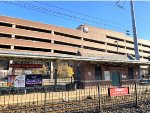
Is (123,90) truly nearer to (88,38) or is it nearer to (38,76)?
(38,76)

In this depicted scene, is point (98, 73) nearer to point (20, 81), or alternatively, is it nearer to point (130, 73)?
point (130, 73)

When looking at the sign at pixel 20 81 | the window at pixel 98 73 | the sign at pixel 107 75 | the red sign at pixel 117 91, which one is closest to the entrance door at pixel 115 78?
the sign at pixel 107 75

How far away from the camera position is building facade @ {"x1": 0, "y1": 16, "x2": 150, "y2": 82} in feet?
216

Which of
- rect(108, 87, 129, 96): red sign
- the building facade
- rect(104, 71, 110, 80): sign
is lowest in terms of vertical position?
rect(108, 87, 129, 96): red sign

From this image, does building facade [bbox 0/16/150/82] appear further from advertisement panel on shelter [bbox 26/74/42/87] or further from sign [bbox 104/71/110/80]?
advertisement panel on shelter [bbox 26/74/42/87]

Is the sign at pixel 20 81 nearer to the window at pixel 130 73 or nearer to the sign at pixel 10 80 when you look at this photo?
the sign at pixel 10 80

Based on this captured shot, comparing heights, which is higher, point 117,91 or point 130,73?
point 130,73

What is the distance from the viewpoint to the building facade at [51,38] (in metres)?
65.9

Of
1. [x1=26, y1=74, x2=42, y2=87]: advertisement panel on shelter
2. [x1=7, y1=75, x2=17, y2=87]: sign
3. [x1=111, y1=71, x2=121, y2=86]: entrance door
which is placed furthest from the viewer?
[x1=111, y1=71, x2=121, y2=86]: entrance door

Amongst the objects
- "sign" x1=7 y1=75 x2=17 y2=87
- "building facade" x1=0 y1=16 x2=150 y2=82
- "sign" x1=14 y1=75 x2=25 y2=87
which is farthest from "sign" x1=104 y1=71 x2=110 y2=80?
"building facade" x1=0 y1=16 x2=150 y2=82

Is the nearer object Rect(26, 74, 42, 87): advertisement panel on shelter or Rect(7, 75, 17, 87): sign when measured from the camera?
Rect(7, 75, 17, 87): sign

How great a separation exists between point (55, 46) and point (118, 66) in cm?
4903

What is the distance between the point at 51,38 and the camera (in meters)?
75.2

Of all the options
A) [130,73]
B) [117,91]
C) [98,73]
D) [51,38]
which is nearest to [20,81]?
[98,73]
